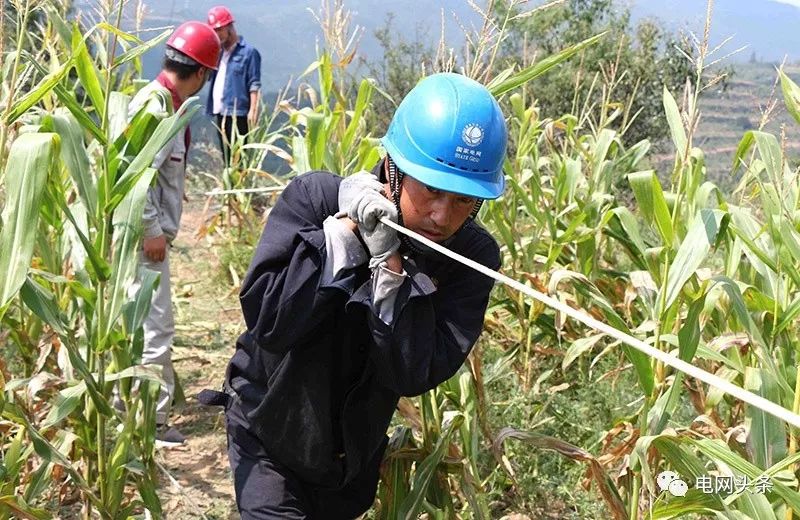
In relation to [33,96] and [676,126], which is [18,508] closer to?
[33,96]

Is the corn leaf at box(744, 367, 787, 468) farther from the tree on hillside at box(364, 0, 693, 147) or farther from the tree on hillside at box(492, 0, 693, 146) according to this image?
the tree on hillside at box(492, 0, 693, 146)

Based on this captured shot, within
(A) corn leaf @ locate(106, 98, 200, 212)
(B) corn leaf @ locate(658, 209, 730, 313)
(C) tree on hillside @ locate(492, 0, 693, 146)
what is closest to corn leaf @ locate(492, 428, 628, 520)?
(B) corn leaf @ locate(658, 209, 730, 313)

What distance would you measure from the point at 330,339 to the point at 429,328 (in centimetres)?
26

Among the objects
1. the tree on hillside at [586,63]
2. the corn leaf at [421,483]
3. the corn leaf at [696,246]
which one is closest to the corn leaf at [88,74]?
the corn leaf at [421,483]

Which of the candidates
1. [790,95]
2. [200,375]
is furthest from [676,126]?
[200,375]

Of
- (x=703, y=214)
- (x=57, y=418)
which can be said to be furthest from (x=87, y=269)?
(x=703, y=214)

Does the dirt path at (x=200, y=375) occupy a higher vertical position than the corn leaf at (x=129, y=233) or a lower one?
lower

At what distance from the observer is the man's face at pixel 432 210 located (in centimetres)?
158

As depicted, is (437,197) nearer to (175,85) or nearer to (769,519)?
(769,519)

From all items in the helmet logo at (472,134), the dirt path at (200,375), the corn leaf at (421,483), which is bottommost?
the dirt path at (200,375)

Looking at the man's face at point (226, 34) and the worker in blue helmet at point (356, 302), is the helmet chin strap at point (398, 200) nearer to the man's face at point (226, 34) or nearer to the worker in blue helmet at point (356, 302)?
the worker in blue helmet at point (356, 302)

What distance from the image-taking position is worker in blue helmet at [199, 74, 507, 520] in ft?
5.21

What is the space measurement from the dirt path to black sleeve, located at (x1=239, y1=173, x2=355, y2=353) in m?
0.59

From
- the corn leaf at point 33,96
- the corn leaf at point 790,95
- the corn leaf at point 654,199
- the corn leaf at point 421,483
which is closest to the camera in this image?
the corn leaf at point 33,96
